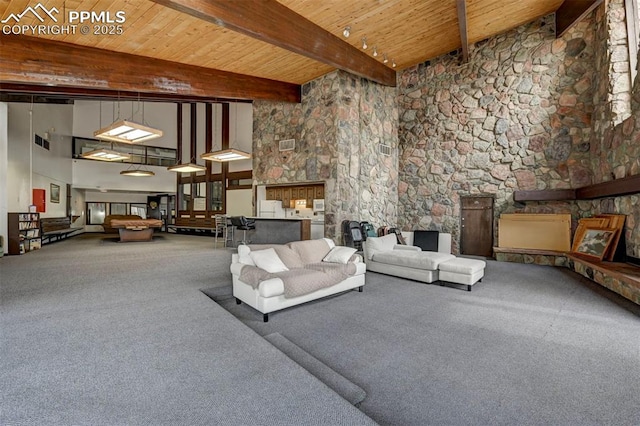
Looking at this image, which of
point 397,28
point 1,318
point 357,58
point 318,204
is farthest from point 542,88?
point 1,318

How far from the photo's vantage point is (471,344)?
2.73m

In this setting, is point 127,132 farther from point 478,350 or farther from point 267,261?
point 478,350

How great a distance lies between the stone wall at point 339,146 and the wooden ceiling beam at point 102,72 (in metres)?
1.63

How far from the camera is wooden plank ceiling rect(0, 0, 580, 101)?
14.4 ft

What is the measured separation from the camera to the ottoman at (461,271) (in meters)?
4.50

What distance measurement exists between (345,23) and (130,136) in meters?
5.39

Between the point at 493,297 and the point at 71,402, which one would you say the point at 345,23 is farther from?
the point at 71,402

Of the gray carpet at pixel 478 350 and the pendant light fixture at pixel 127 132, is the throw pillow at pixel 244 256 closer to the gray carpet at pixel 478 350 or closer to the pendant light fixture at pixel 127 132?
the gray carpet at pixel 478 350

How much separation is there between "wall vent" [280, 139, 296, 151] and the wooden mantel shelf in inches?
223

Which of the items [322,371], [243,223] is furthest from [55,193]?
[322,371]

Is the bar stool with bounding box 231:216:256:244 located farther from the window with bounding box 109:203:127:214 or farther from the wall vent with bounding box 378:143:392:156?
the window with bounding box 109:203:127:214

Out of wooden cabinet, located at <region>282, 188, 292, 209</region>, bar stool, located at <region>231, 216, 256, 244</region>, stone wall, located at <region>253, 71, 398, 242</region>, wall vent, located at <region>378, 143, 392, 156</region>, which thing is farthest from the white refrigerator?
wall vent, located at <region>378, 143, 392, 156</region>

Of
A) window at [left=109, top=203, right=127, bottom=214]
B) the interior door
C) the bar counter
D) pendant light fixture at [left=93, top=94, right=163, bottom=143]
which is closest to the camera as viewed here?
pendant light fixture at [left=93, top=94, right=163, bottom=143]

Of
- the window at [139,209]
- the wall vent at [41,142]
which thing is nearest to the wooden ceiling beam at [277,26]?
the wall vent at [41,142]
